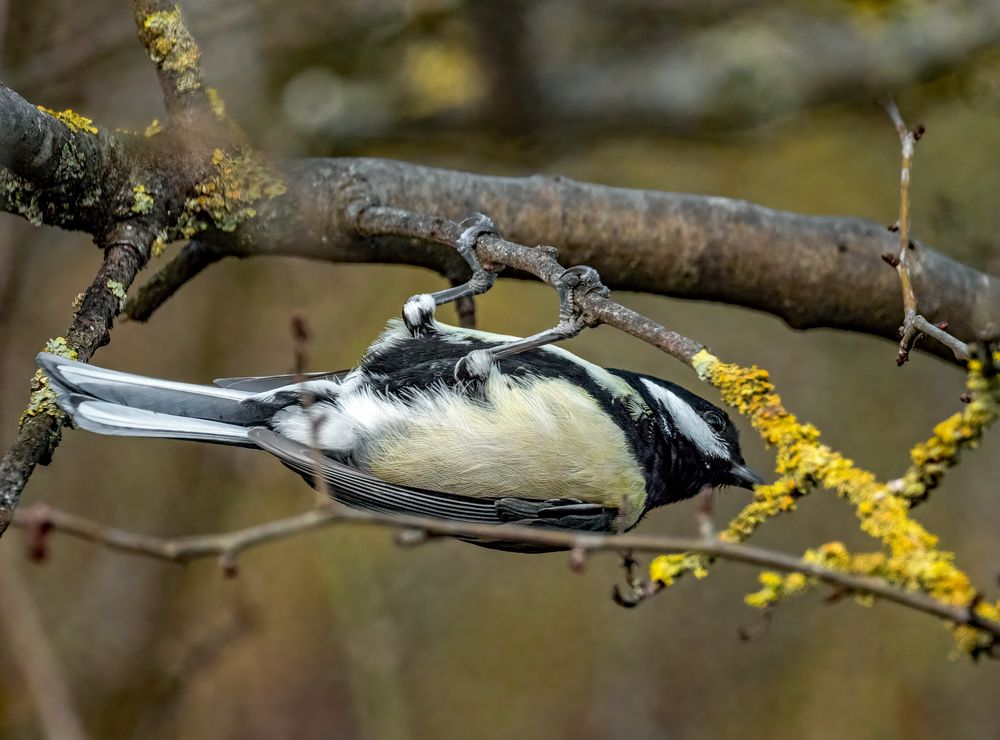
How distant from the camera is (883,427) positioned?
17.9 ft

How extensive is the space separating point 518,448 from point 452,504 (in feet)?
0.73

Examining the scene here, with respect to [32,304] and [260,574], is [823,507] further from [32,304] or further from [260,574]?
[32,304]

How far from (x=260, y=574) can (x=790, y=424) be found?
469 centimetres

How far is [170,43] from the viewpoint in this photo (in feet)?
8.03

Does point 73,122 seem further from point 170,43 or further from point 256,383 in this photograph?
point 256,383

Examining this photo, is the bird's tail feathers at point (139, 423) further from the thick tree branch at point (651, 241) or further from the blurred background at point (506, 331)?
the blurred background at point (506, 331)

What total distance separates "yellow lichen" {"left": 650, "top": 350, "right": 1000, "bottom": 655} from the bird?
0.71 metres

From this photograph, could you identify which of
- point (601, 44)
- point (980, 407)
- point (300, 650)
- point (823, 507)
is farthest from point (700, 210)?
point (300, 650)

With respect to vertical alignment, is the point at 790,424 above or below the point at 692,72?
below

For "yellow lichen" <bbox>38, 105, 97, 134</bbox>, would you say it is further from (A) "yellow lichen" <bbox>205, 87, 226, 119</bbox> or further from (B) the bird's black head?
(B) the bird's black head

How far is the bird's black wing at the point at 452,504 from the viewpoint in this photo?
8.46ft

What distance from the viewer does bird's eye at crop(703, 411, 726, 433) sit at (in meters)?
2.77

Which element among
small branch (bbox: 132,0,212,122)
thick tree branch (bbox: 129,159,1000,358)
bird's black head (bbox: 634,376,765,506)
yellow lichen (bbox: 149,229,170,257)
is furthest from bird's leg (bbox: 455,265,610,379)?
small branch (bbox: 132,0,212,122)

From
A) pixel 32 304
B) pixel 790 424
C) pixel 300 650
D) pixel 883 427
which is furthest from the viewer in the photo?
pixel 300 650
